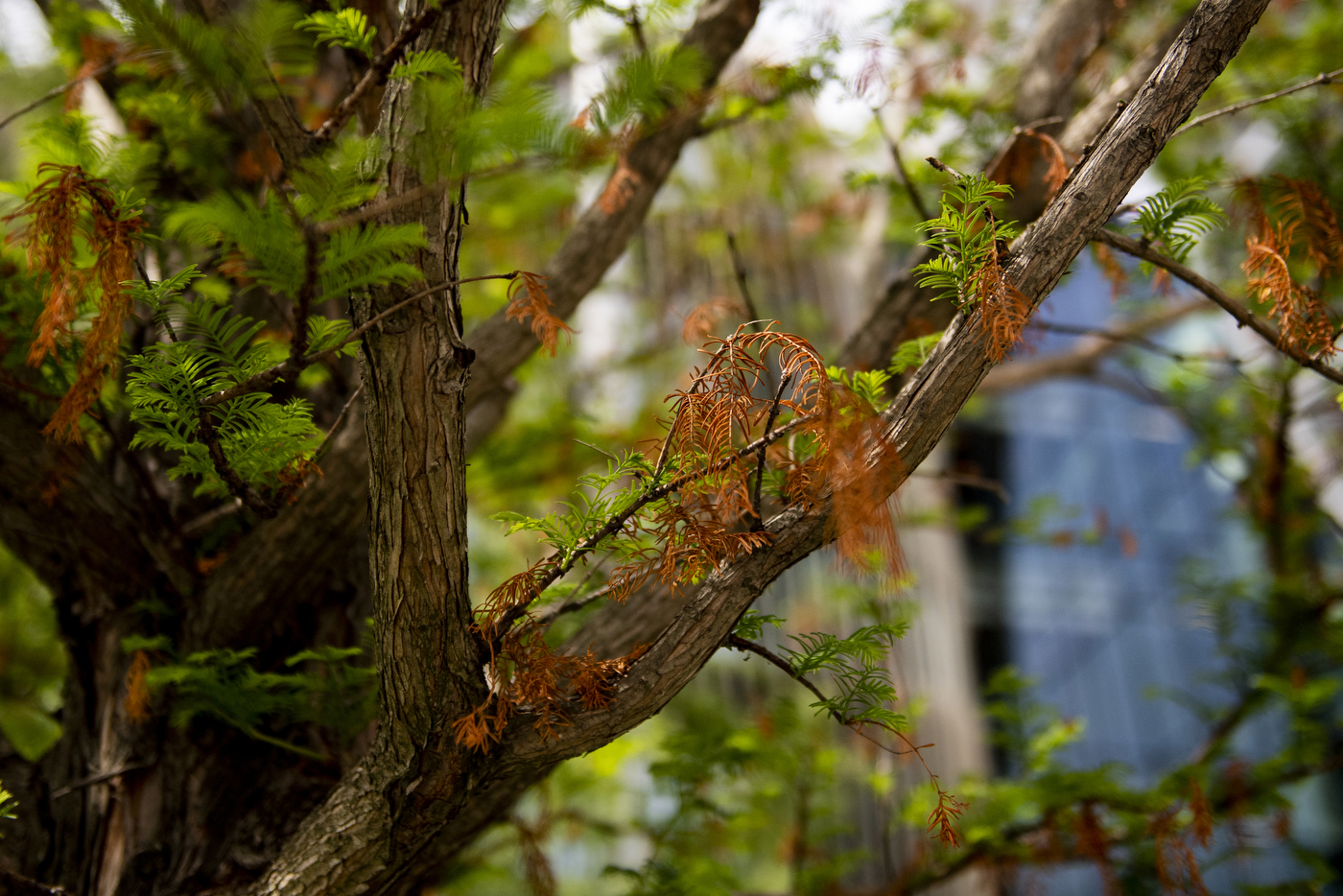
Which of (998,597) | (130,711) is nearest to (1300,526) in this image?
(130,711)

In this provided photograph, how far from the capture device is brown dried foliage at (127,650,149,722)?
4.75 feet

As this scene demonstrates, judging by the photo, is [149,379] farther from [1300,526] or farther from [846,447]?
[1300,526]

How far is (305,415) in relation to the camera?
1.11 m

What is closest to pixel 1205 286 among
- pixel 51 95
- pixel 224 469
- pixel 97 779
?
pixel 224 469

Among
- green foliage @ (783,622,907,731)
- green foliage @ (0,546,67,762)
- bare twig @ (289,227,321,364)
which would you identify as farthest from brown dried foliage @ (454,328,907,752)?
green foliage @ (0,546,67,762)

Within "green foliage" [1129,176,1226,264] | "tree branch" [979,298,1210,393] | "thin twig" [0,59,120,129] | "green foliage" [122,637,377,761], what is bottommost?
"green foliage" [122,637,377,761]

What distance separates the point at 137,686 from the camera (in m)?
1.45

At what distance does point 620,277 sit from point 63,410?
11.2ft

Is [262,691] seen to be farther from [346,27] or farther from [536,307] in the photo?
[346,27]

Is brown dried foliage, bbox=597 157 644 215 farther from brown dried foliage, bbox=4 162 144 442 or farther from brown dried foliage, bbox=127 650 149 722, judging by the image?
brown dried foliage, bbox=127 650 149 722

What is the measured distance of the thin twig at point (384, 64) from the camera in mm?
1007

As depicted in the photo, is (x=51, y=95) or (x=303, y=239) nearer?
(x=303, y=239)

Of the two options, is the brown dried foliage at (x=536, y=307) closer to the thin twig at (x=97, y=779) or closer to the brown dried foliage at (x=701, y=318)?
the brown dried foliage at (x=701, y=318)

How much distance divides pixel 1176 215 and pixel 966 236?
386 mm
